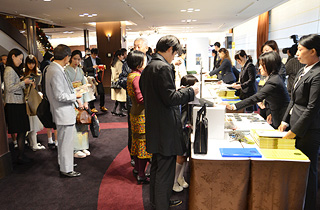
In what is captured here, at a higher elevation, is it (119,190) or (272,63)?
(272,63)

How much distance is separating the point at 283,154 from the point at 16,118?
3.26 meters

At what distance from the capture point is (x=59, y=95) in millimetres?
2875

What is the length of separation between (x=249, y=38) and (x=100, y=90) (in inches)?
399

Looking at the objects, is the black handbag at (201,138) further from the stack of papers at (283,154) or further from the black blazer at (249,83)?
the black blazer at (249,83)

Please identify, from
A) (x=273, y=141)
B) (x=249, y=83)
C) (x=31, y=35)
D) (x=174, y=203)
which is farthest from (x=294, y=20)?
(x=31, y=35)

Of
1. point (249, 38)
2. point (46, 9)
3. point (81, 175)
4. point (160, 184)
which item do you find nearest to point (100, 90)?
point (46, 9)

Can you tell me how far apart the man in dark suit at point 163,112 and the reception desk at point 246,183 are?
23 cm

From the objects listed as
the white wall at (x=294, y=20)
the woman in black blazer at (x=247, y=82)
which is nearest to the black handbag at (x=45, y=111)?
the woman in black blazer at (x=247, y=82)

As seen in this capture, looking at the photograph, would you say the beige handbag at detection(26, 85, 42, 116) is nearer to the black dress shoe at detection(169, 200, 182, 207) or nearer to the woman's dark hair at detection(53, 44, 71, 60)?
the woman's dark hair at detection(53, 44, 71, 60)

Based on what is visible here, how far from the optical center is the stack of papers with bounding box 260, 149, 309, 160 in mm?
1928

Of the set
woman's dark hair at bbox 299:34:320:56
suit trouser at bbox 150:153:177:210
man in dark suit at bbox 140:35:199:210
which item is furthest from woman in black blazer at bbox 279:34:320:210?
suit trouser at bbox 150:153:177:210

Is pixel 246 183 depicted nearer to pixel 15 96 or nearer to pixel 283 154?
pixel 283 154

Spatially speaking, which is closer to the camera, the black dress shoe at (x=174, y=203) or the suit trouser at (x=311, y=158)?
the suit trouser at (x=311, y=158)

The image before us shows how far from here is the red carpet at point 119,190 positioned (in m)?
2.64
